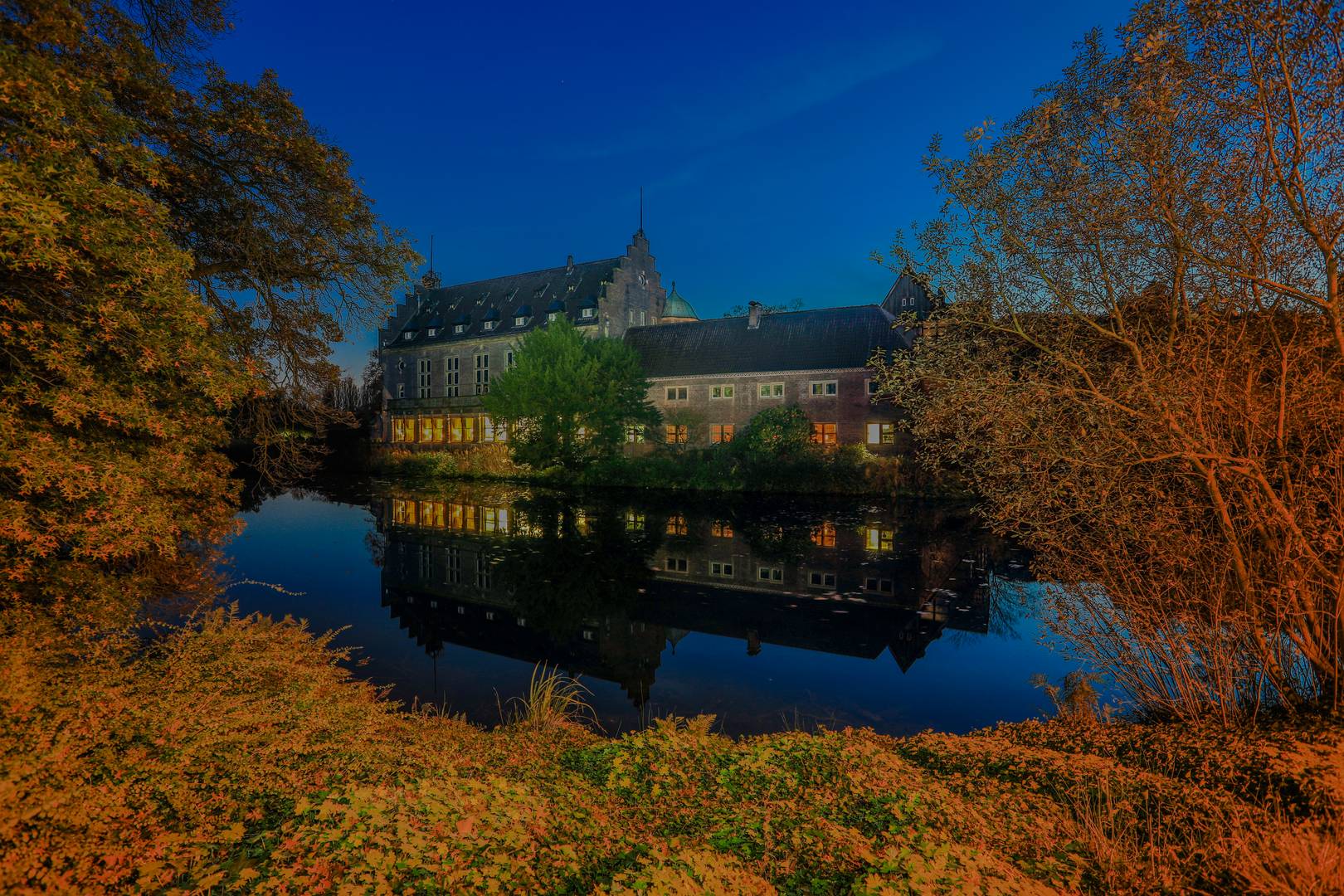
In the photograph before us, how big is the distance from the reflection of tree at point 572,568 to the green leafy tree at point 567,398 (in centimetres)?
1016

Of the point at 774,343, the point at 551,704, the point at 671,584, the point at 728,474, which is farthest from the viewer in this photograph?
the point at 774,343

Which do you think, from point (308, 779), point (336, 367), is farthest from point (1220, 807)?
point (336, 367)

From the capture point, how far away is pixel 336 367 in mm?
11508

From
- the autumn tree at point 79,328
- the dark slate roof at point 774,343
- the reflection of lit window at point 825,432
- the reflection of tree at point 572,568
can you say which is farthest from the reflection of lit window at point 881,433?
the autumn tree at point 79,328

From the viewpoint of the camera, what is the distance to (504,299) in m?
44.5

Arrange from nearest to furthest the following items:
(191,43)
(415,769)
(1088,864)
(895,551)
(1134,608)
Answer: (1088,864)
(415,769)
(1134,608)
(191,43)
(895,551)

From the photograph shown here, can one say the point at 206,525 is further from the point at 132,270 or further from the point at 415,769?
the point at 415,769

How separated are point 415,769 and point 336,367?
931 centimetres

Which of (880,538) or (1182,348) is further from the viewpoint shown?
(880,538)

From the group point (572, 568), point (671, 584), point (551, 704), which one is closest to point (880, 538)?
point (671, 584)

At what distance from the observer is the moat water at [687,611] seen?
7883 millimetres

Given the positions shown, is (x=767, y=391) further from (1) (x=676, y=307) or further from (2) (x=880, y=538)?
(1) (x=676, y=307)

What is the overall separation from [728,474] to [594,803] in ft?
82.2

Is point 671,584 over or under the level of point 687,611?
over
